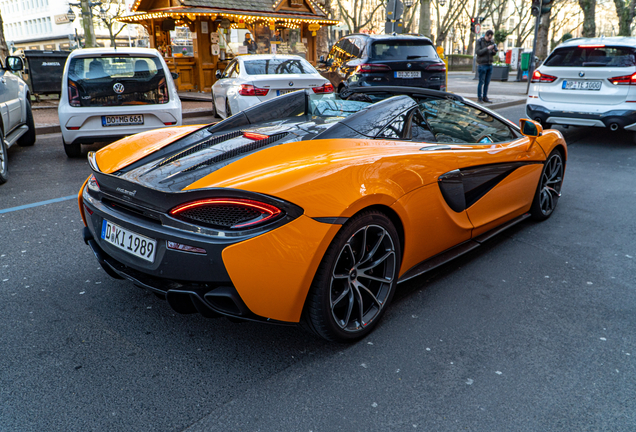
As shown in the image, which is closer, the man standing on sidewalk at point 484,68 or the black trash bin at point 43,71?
the man standing on sidewalk at point 484,68

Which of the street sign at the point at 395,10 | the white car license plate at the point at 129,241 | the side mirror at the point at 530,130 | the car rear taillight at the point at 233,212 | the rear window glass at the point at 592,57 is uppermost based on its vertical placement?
the street sign at the point at 395,10

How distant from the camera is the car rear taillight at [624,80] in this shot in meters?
7.86

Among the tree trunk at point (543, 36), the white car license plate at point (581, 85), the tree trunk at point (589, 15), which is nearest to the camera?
the white car license plate at point (581, 85)

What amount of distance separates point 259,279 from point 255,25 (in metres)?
19.8

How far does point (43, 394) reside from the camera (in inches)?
89.0

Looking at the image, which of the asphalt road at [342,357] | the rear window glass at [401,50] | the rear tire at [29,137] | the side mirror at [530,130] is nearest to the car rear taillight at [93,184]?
the asphalt road at [342,357]

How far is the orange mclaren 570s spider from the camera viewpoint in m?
2.23

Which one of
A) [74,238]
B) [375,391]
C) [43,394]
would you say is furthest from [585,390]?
[74,238]

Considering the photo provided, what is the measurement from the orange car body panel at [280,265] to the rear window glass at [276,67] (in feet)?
27.8

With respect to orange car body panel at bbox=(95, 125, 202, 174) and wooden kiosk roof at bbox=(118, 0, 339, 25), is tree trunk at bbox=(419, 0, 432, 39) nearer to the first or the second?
wooden kiosk roof at bbox=(118, 0, 339, 25)

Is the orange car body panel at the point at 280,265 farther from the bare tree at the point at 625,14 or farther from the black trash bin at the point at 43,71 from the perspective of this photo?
the bare tree at the point at 625,14

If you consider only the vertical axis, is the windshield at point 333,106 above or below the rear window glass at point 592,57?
below

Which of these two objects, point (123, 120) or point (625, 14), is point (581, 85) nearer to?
point (123, 120)

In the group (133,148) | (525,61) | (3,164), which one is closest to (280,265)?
(133,148)
